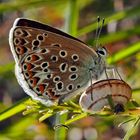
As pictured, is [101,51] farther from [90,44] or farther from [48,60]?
[90,44]

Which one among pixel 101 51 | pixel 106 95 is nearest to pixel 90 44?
pixel 101 51

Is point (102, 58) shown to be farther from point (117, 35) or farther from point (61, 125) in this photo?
point (117, 35)

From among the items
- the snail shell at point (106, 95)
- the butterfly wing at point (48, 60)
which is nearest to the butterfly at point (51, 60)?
the butterfly wing at point (48, 60)

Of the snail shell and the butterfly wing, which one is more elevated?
the butterfly wing

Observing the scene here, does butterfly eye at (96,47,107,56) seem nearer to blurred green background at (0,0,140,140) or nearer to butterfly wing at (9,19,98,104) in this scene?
butterfly wing at (9,19,98,104)

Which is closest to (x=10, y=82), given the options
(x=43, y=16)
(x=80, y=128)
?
(x=43, y=16)

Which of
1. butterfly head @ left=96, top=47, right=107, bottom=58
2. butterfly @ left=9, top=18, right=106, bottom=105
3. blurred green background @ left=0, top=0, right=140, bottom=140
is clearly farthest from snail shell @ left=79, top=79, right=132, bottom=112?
butterfly head @ left=96, top=47, right=107, bottom=58

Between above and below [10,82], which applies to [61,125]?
below
